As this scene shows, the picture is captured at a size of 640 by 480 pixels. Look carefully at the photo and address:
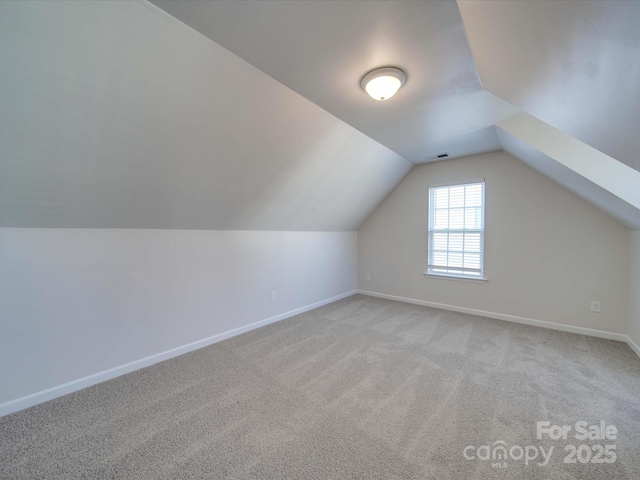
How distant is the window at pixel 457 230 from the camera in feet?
12.7

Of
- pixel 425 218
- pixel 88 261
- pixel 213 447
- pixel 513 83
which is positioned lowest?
pixel 213 447

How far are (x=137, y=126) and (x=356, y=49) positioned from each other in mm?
1544

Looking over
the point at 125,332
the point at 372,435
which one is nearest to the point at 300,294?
the point at 125,332

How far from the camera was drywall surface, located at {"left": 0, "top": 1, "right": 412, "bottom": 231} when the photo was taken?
127cm

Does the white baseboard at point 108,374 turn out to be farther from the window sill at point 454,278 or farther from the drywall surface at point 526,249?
the drywall surface at point 526,249

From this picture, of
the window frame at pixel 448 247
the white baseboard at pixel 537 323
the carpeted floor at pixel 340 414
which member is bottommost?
the carpeted floor at pixel 340 414

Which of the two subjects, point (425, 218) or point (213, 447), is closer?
point (213, 447)

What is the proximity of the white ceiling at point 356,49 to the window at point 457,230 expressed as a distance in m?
1.58

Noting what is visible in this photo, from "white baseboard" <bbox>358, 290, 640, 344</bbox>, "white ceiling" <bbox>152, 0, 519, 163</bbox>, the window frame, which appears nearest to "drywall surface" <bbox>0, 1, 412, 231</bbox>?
"white ceiling" <bbox>152, 0, 519, 163</bbox>

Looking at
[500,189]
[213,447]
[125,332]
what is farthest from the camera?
[500,189]

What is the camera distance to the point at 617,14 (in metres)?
Result: 0.84

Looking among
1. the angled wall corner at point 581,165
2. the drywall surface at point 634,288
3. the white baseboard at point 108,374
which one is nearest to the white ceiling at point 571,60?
the angled wall corner at point 581,165

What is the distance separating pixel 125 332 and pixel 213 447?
1437mm

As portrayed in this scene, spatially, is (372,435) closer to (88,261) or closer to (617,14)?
(617,14)
